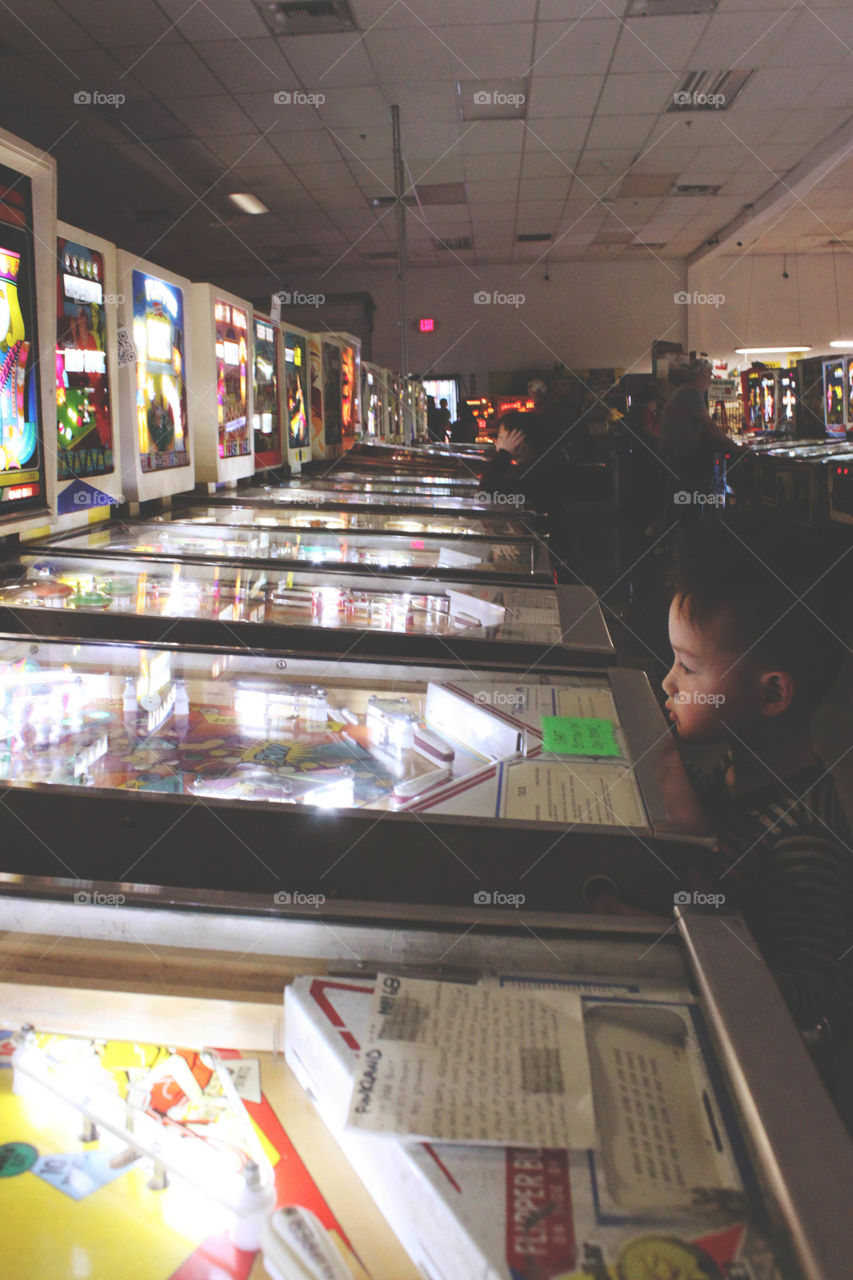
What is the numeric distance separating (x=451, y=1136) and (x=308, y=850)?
2.23 feet

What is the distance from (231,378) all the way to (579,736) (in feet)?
10.2

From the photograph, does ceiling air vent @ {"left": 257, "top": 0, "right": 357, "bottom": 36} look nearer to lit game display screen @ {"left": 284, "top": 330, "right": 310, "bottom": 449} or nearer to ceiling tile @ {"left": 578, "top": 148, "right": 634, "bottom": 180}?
lit game display screen @ {"left": 284, "top": 330, "right": 310, "bottom": 449}

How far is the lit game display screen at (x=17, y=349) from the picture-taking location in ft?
7.13

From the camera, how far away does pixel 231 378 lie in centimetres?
411

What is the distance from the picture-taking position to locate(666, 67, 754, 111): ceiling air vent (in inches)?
262

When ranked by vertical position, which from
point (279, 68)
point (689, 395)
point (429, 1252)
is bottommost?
point (429, 1252)

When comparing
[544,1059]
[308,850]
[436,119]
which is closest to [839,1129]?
[544,1059]

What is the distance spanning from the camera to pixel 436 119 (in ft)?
24.3

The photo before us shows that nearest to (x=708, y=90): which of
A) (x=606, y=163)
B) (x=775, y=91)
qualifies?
(x=775, y=91)

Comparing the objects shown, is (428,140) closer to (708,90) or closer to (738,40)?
(708,90)

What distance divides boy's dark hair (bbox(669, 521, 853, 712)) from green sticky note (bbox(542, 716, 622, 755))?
334 millimetres

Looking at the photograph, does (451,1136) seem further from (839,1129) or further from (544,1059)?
(839,1129)

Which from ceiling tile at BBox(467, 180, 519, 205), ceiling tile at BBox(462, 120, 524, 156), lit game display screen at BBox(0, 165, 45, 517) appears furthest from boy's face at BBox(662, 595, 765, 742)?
ceiling tile at BBox(467, 180, 519, 205)

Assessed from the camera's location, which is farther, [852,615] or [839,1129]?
[852,615]
